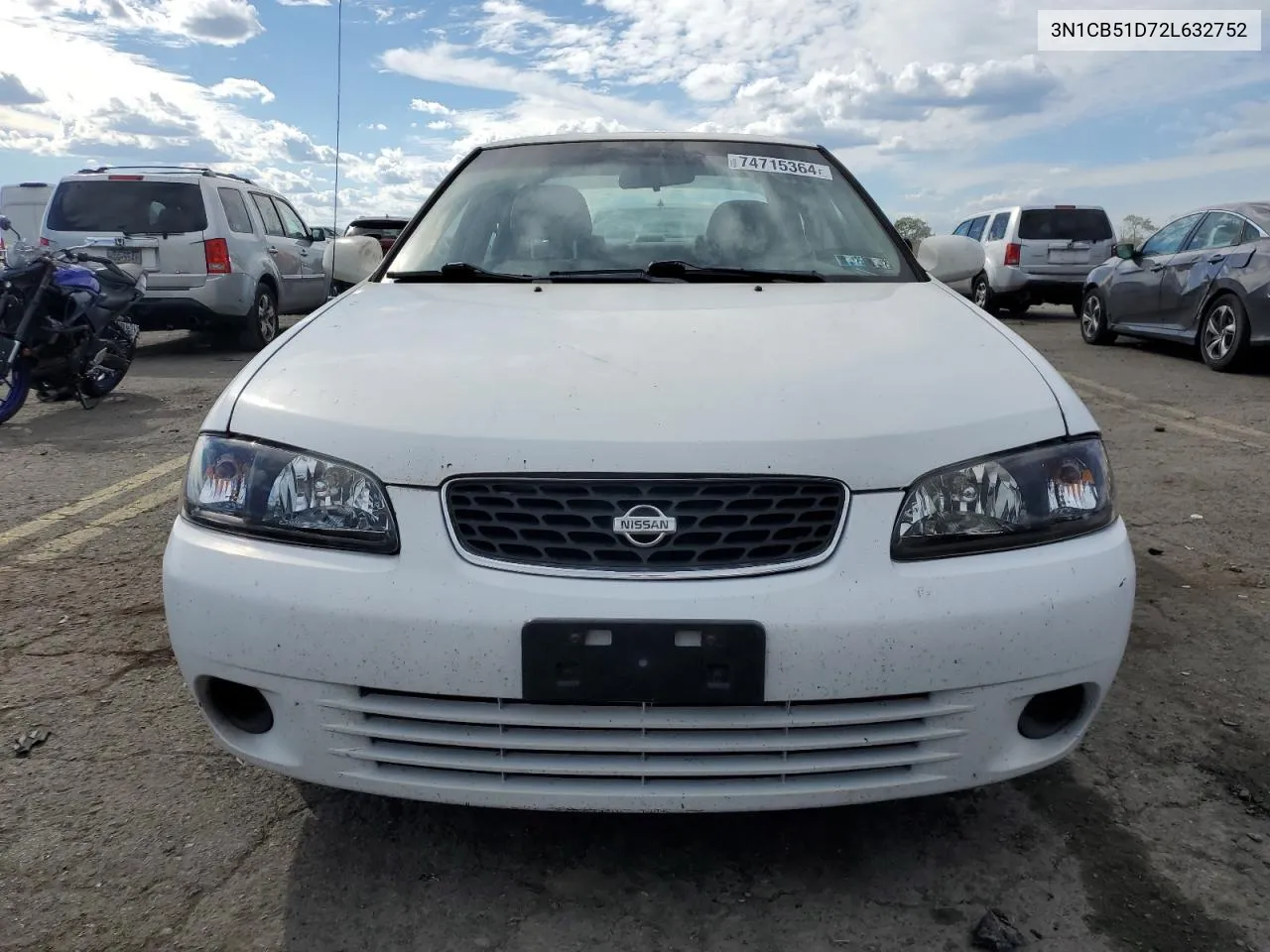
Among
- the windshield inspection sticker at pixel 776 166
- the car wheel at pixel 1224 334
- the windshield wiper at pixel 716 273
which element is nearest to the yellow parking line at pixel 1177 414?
the car wheel at pixel 1224 334

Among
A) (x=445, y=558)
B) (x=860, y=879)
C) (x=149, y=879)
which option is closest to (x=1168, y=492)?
(x=860, y=879)

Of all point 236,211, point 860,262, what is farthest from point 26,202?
point 860,262

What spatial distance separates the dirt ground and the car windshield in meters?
1.39

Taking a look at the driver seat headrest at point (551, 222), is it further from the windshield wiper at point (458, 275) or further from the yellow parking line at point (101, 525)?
the yellow parking line at point (101, 525)

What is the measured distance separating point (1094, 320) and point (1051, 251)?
126 inches

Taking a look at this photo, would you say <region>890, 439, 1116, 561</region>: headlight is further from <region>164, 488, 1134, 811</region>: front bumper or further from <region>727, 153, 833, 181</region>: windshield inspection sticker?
<region>727, 153, 833, 181</region>: windshield inspection sticker

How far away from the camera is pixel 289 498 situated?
1.94 meters

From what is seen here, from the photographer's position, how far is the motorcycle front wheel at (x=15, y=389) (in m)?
6.96

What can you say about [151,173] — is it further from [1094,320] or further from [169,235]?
[1094,320]

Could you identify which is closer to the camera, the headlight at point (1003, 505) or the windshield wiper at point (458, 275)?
the headlight at point (1003, 505)

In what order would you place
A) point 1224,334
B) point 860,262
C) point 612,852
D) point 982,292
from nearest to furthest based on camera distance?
1. point 612,852
2. point 860,262
3. point 1224,334
4. point 982,292

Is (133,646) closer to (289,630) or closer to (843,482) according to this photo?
(289,630)

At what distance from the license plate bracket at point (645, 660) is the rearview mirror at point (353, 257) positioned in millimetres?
2011

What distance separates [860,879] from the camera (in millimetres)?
2008
